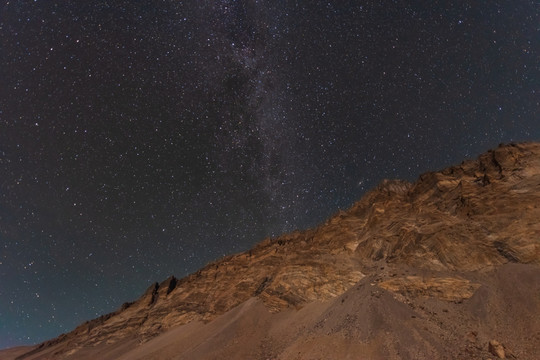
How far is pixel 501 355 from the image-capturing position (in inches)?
623

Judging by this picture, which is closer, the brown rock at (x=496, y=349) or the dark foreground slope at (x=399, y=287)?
the brown rock at (x=496, y=349)

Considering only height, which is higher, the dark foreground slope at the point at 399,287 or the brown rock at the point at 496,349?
the dark foreground slope at the point at 399,287

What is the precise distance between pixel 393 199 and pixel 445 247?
9.73 meters

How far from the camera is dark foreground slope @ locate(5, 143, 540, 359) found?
1898cm

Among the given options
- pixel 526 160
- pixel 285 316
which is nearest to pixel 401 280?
pixel 285 316

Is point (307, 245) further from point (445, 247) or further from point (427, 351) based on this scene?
point (427, 351)

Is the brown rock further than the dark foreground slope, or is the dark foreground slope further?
the dark foreground slope

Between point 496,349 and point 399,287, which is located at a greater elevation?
point 399,287

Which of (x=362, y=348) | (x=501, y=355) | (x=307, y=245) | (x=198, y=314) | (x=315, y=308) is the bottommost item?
(x=501, y=355)

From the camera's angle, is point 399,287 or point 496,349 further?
point 399,287

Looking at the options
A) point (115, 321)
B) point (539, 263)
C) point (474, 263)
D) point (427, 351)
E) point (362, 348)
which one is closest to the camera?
point (427, 351)

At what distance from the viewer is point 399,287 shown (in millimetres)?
24719

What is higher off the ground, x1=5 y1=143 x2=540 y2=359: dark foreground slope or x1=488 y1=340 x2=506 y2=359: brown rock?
x1=5 y1=143 x2=540 y2=359: dark foreground slope

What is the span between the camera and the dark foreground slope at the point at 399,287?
62.3ft
